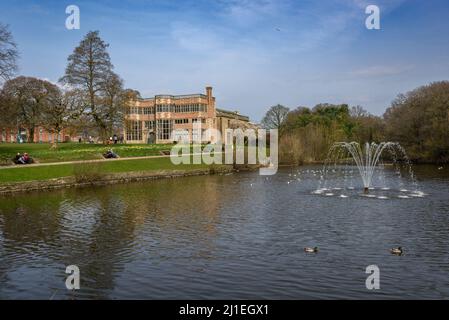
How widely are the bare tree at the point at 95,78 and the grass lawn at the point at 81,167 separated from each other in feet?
37.6

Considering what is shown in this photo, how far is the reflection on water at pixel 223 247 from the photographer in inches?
535

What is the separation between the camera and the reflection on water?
1358cm

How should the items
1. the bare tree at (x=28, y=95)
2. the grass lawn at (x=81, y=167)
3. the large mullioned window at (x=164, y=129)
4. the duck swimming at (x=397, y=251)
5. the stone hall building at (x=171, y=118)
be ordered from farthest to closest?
the large mullioned window at (x=164, y=129)
the stone hall building at (x=171, y=118)
the bare tree at (x=28, y=95)
the grass lawn at (x=81, y=167)
the duck swimming at (x=397, y=251)

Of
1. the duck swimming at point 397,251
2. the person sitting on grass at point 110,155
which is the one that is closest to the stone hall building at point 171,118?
the person sitting on grass at point 110,155

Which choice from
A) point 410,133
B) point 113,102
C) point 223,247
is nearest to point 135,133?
point 113,102

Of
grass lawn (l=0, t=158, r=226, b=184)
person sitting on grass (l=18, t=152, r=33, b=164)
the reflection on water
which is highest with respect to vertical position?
person sitting on grass (l=18, t=152, r=33, b=164)

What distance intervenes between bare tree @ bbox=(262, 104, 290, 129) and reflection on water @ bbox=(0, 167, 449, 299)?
99084mm

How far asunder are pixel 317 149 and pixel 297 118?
29026 millimetres

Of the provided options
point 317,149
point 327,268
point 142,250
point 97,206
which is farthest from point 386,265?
point 317,149

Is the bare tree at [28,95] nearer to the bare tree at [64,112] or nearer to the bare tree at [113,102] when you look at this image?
the bare tree at [64,112]

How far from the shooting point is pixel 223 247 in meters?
18.4

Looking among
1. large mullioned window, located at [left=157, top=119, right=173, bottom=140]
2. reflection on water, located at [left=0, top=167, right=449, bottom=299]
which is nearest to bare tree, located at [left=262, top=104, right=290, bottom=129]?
large mullioned window, located at [left=157, top=119, right=173, bottom=140]

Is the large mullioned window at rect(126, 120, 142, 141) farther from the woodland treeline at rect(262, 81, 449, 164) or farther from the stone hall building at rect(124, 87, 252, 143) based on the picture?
the woodland treeline at rect(262, 81, 449, 164)
